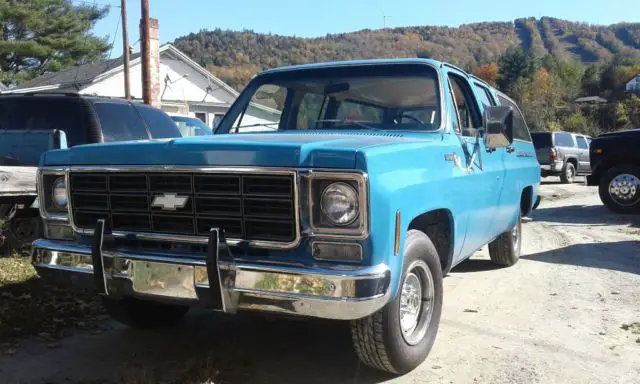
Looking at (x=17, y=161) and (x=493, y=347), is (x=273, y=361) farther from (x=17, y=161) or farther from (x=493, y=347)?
(x=17, y=161)

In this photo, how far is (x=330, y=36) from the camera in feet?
279

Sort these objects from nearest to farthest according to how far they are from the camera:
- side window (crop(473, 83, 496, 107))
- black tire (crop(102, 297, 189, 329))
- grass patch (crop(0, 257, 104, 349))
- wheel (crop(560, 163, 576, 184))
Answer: black tire (crop(102, 297, 189, 329)), grass patch (crop(0, 257, 104, 349)), side window (crop(473, 83, 496, 107)), wheel (crop(560, 163, 576, 184))

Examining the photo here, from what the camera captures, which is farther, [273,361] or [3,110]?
[3,110]

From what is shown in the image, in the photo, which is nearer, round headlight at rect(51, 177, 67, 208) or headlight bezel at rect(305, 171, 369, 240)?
headlight bezel at rect(305, 171, 369, 240)

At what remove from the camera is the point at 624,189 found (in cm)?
1071

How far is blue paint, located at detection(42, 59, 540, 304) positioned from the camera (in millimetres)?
2855

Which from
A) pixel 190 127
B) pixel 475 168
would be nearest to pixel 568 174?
pixel 190 127

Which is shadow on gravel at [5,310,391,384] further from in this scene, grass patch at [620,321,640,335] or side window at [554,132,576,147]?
side window at [554,132,576,147]

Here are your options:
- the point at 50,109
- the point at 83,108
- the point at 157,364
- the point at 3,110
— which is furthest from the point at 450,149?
the point at 3,110

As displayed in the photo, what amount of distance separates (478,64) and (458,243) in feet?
282

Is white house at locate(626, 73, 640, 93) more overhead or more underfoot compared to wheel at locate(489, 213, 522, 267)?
more overhead

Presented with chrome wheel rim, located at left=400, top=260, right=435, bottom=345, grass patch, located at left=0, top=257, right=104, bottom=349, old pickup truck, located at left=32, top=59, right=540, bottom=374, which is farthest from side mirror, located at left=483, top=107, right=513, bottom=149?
grass patch, located at left=0, top=257, right=104, bottom=349

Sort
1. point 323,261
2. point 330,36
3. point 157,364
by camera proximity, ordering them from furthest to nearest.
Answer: point 330,36 < point 157,364 < point 323,261

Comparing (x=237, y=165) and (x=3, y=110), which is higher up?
(x=3, y=110)
